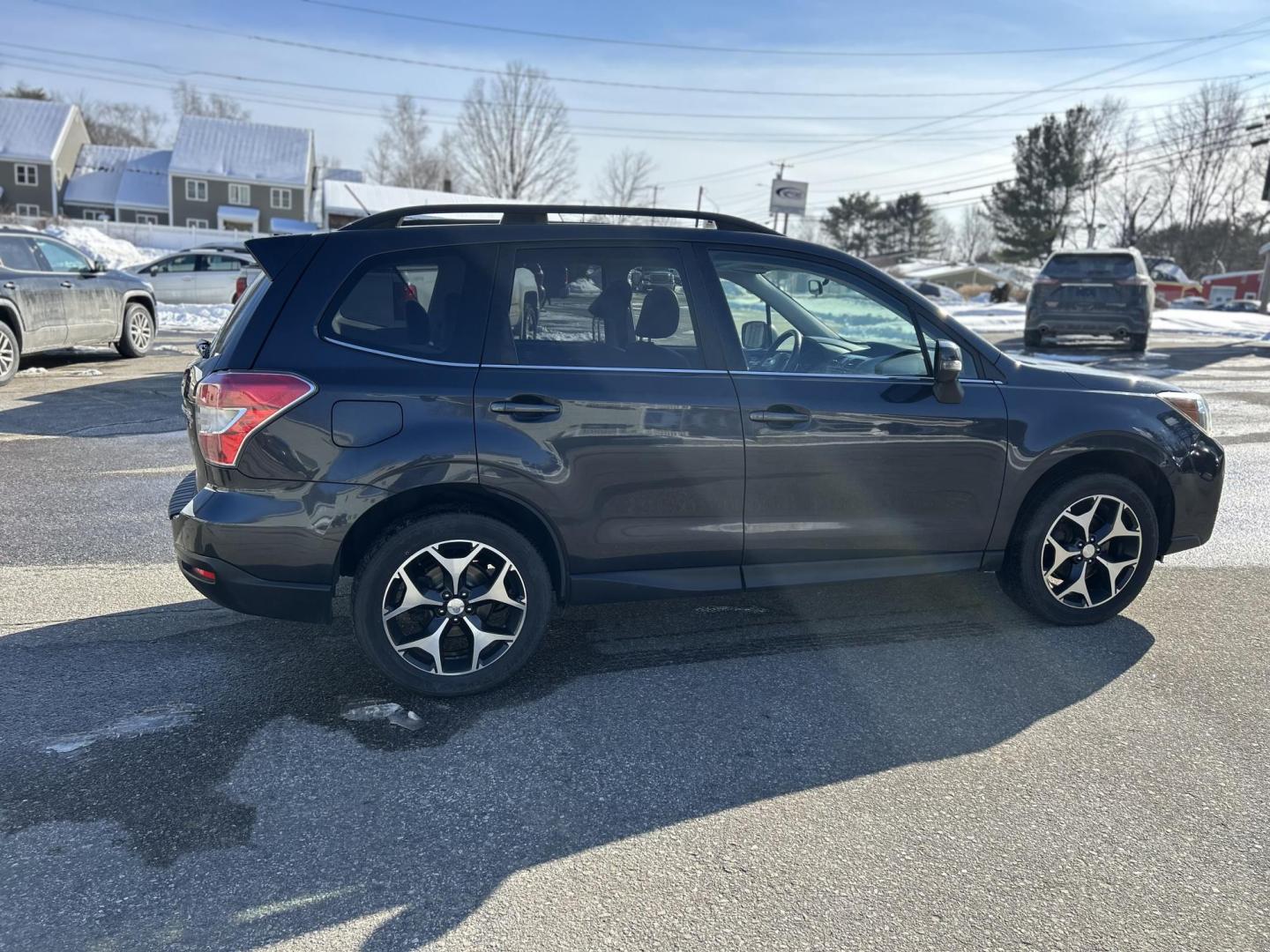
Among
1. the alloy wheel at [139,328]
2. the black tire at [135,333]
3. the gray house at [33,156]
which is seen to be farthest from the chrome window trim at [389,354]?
the gray house at [33,156]

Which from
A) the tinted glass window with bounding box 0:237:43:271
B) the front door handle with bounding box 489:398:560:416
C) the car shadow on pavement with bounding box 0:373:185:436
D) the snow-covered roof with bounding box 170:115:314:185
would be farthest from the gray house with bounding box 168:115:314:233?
the front door handle with bounding box 489:398:560:416

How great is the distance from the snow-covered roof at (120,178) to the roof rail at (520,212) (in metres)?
69.8

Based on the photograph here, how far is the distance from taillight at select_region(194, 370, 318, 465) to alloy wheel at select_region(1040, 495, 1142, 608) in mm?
3376

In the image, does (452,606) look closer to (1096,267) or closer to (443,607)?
(443,607)

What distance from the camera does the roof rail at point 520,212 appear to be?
3979 millimetres

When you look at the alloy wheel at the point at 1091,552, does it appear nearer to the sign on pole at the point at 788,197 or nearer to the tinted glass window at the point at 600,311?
the tinted glass window at the point at 600,311

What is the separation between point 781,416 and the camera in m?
4.05

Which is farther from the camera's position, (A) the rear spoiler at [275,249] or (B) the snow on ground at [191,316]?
(B) the snow on ground at [191,316]

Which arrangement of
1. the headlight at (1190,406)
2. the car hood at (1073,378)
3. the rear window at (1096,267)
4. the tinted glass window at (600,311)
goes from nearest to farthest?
the tinted glass window at (600,311), the car hood at (1073,378), the headlight at (1190,406), the rear window at (1096,267)

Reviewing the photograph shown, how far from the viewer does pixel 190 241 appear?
42.2 meters

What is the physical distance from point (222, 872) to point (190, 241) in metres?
44.8

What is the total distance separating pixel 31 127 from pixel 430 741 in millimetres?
76713

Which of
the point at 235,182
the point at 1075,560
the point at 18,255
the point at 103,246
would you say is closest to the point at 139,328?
the point at 18,255

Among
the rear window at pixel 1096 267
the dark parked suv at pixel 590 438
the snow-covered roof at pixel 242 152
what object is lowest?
the dark parked suv at pixel 590 438
